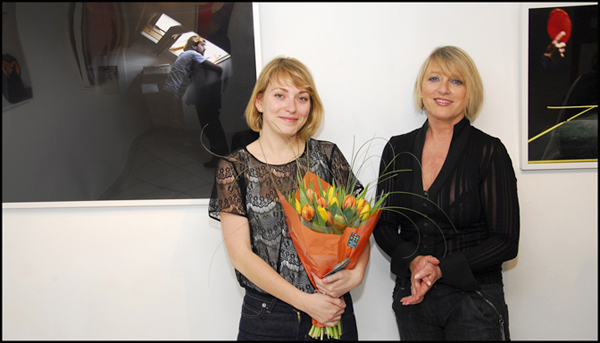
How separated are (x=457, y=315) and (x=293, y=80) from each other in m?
1.09

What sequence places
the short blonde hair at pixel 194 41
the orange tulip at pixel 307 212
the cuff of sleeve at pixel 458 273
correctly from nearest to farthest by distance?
the orange tulip at pixel 307 212
the cuff of sleeve at pixel 458 273
the short blonde hair at pixel 194 41

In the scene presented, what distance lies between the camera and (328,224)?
1163 mm

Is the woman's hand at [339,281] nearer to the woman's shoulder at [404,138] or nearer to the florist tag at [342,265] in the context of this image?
the florist tag at [342,265]

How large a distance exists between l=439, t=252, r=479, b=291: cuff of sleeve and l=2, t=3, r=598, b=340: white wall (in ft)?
1.71

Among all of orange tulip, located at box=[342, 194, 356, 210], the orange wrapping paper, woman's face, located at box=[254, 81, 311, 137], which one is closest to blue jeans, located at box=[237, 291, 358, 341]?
the orange wrapping paper

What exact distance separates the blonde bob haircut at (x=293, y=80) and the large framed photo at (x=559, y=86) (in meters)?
1.01

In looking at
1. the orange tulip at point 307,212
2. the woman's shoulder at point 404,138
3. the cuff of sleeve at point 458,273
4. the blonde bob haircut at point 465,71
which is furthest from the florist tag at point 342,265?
the blonde bob haircut at point 465,71

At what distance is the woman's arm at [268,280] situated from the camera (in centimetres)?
130

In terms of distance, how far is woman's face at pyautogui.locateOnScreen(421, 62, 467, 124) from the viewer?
1.48m

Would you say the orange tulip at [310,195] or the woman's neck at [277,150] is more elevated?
the woman's neck at [277,150]

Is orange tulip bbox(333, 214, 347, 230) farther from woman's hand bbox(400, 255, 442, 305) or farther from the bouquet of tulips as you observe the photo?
woman's hand bbox(400, 255, 442, 305)

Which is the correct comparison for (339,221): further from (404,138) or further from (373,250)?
(373,250)

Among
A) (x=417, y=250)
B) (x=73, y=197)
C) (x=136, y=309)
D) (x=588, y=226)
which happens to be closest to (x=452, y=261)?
(x=417, y=250)

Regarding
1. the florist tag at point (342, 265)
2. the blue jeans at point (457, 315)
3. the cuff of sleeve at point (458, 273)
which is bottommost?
the blue jeans at point (457, 315)
